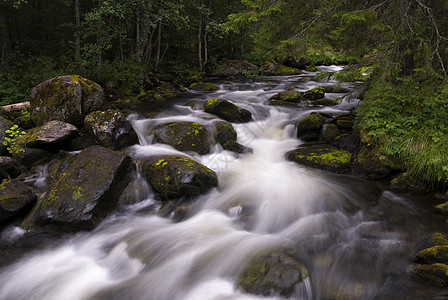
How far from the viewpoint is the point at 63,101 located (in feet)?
25.6

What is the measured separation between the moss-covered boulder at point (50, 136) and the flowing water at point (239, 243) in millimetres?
1802

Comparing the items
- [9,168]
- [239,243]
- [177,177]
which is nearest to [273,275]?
[239,243]

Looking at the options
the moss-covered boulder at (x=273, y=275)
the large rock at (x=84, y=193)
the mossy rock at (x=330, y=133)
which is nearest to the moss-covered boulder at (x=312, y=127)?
the mossy rock at (x=330, y=133)

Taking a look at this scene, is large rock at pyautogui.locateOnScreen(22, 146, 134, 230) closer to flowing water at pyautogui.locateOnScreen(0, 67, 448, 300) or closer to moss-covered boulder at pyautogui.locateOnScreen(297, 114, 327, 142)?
flowing water at pyautogui.locateOnScreen(0, 67, 448, 300)

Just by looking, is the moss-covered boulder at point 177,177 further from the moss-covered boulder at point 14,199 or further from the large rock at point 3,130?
the large rock at point 3,130

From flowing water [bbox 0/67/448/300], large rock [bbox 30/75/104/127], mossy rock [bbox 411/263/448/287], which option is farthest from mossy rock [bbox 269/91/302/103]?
mossy rock [bbox 411/263/448/287]

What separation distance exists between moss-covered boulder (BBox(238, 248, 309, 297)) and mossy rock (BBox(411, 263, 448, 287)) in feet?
4.59

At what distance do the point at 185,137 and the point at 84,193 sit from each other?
3294mm

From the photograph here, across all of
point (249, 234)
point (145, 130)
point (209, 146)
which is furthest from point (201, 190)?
point (145, 130)

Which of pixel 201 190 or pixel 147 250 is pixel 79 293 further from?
pixel 201 190

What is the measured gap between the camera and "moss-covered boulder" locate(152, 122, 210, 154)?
7559mm

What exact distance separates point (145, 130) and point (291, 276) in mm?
6534

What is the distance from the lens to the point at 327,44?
22.5 ft

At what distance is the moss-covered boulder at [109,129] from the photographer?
7.29 m
